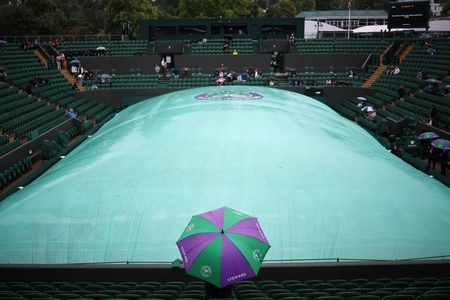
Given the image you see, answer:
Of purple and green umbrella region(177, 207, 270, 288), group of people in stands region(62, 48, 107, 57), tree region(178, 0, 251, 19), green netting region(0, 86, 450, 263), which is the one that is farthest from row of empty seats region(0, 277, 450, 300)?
tree region(178, 0, 251, 19)

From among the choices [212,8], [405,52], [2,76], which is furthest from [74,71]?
[212,8]

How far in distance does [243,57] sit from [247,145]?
26.2 metres

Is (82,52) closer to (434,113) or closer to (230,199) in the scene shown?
(434,113)

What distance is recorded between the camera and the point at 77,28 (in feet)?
260

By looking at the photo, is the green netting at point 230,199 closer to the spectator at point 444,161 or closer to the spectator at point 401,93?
the spectator at point 444,161

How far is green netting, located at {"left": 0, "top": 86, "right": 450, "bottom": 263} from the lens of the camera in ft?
34.8

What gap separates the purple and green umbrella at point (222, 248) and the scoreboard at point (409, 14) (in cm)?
3385

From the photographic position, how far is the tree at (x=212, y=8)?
233ft

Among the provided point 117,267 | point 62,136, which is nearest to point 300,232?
point 117,267

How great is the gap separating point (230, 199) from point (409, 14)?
105 ft

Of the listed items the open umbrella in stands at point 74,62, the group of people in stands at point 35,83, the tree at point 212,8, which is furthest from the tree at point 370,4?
the group of people in stands at point 35,83

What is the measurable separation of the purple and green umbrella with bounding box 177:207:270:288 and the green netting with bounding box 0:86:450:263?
8.29 ft

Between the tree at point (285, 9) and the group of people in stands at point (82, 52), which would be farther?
the tree at point (285, 9)

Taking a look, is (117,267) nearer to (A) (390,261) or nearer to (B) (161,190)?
(B) (161,190)
